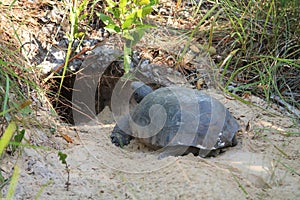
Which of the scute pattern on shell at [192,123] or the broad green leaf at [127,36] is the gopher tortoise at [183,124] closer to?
the scute pattern on shell at [192,123]

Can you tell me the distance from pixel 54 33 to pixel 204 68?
134 centimetres

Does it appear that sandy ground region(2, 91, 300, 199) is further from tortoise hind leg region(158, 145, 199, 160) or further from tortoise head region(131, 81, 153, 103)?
tortoise head region(131, 81, 153, 103)

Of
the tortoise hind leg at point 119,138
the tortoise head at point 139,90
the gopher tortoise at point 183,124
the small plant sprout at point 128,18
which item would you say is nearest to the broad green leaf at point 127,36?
the small plant sprout at point 128,18

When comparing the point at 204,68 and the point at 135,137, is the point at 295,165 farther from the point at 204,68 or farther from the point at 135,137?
the point at 204,68

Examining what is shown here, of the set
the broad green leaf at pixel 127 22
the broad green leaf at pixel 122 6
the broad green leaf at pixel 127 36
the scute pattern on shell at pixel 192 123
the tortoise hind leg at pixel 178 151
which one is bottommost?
the tortoise hind leg at pixel 178 151

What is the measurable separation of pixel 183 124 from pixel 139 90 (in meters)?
0.69

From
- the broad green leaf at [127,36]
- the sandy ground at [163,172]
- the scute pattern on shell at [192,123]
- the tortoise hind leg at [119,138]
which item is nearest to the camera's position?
the sandy ground at [163,172]

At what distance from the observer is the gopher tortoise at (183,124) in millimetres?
2650

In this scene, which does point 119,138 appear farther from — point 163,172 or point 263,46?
point 263,46

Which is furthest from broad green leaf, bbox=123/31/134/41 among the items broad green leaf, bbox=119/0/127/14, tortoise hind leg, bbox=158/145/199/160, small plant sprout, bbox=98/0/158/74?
tortoise hind leg, bbox=158/145/199/160

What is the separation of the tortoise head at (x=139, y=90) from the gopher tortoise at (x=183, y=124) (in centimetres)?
25

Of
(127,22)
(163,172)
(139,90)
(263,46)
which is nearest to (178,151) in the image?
(163,172)

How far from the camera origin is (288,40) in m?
3.57

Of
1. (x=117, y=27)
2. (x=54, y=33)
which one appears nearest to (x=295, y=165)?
(x=117, y=27)
